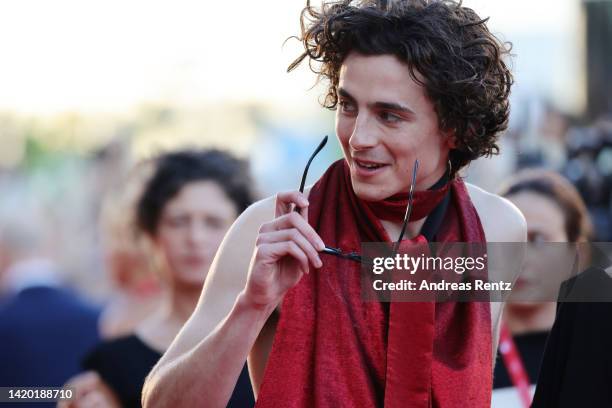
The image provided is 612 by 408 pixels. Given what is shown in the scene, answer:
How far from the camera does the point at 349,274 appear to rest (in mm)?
2721

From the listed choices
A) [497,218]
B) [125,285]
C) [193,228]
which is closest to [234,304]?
[497,218]

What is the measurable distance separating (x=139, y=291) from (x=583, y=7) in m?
10.6

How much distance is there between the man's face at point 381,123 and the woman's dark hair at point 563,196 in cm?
185

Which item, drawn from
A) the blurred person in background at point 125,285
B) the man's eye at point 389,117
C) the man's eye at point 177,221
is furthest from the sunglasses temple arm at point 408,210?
the blurred person in background at point 125,285

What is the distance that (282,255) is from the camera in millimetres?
2424

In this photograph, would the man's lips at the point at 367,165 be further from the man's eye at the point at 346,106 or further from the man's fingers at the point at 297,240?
the man's fingers at the point at 297,240

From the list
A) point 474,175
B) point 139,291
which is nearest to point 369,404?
point 139,291

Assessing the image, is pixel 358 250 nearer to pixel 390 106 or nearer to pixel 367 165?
pixel 367 165

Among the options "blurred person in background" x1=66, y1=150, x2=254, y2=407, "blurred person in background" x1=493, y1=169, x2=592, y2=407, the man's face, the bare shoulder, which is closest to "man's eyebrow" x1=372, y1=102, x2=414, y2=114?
the man's face

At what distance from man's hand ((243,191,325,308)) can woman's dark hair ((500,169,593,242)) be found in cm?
218

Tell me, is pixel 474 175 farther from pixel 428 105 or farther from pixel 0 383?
pixel 428 105

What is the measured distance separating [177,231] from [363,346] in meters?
1.90

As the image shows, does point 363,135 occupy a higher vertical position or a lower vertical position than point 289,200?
higher

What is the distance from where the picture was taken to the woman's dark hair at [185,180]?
4527 mm
